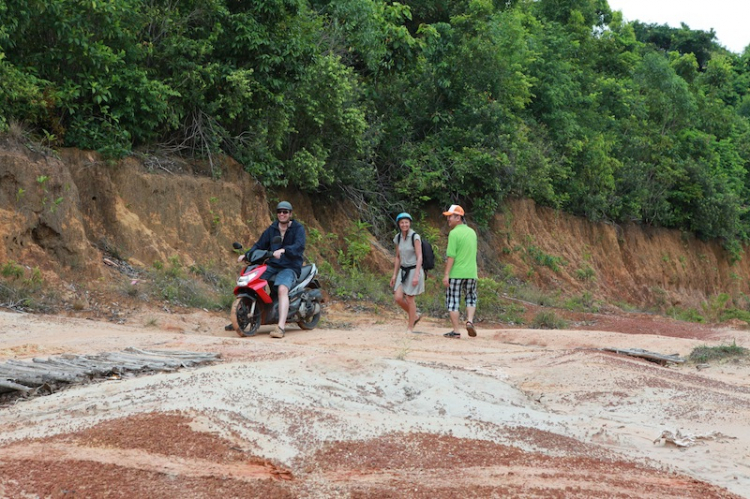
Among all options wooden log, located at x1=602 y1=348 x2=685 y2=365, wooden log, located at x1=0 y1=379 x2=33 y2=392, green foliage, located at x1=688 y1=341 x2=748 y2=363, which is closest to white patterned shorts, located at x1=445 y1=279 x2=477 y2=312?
wooden log, located at x1=602 y1=348 x2=685 y2=365

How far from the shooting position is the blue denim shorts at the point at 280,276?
36.2 ft

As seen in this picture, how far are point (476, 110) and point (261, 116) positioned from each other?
7149 mm

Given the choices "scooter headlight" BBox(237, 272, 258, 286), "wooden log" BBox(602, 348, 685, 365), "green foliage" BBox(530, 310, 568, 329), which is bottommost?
"green foliage" BBox(530, 310, 568, 329)

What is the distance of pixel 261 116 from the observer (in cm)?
1608

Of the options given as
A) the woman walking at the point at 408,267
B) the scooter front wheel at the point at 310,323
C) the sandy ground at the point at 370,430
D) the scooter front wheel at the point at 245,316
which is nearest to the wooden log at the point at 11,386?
the sandy ground at the point at 370,430

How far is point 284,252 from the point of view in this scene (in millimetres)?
10914

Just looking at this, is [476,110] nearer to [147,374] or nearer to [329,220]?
[329,220]

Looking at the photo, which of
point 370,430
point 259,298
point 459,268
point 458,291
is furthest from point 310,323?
point 370,430

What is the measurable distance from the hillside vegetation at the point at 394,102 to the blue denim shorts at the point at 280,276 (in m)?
4.22

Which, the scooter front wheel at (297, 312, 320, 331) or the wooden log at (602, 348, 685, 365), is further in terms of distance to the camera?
the scooter front wheel at (297, 312, 320, 331)

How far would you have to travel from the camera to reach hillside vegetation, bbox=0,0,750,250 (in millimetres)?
13359

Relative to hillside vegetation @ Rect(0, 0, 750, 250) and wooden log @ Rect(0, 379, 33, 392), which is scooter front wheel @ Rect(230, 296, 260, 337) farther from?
wooden log @ Rect(0, 379, 33, 392)

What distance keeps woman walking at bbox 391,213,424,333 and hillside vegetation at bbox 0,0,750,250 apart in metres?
5.01

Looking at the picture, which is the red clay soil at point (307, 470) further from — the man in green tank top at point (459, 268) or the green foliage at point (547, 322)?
the green foliage at point (547, 322)
